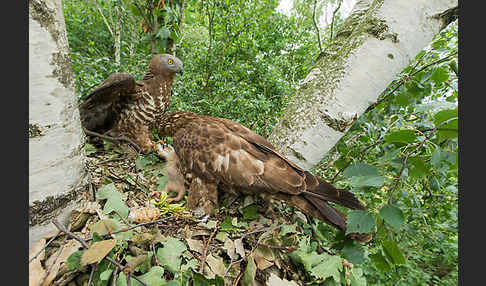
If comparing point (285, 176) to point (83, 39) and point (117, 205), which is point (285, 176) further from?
point (83, 39)

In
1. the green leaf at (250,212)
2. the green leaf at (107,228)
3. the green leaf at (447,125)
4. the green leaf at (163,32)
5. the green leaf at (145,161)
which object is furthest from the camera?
the green leaf at (163,32)

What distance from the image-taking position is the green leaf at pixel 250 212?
1021 millimetres

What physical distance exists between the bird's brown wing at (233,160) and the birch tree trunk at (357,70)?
4.3 inches

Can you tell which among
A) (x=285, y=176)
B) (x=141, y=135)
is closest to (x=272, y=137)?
(x=285, y=176)

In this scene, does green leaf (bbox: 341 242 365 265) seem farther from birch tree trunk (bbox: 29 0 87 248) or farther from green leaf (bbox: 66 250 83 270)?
birch tree trunk (bbox: 29 0 87 248)

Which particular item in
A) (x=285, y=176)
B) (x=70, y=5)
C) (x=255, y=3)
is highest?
(x=255, y=3)

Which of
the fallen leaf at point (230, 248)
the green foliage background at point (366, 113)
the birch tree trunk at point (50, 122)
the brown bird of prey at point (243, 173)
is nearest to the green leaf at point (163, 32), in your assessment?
the green foliage background at point (366, 113)

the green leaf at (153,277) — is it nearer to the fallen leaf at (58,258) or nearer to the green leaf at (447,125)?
the fallen leaf at (58,258)

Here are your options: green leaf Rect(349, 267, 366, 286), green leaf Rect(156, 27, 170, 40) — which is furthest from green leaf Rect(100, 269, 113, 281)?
green leaf Rect(156, 27, 170, 40)

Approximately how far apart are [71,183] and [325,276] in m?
0.95

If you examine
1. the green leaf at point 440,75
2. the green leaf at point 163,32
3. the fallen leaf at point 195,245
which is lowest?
the fallen leaf at point 195,245

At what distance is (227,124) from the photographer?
1.29m

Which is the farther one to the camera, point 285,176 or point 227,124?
point 227,124

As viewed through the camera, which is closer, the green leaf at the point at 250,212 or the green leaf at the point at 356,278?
the green leaf at the point at 356,278
